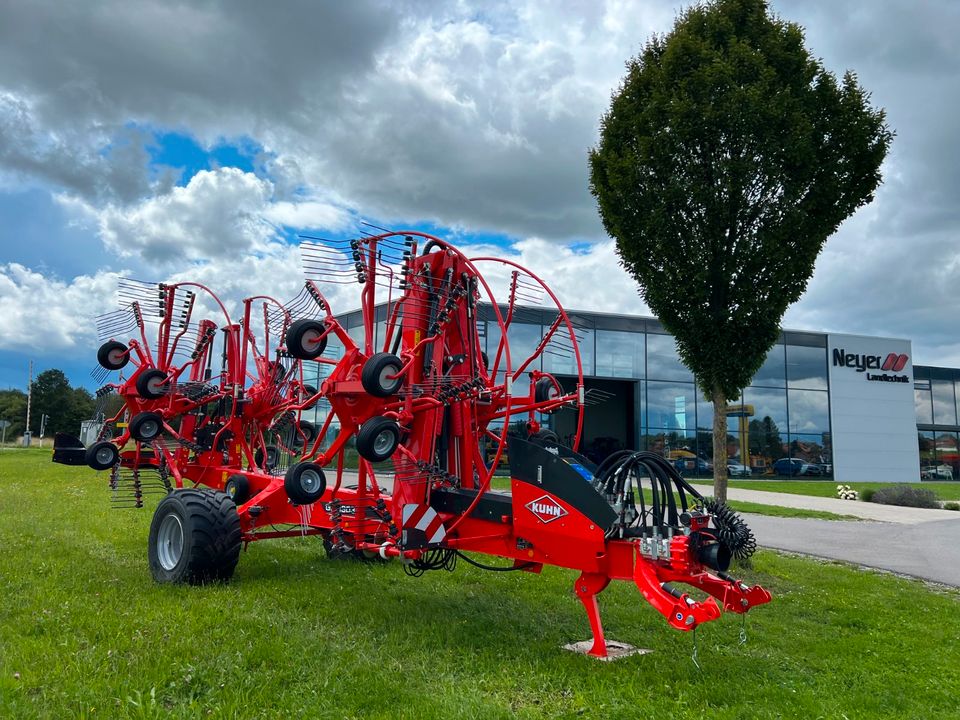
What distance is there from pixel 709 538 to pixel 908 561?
29.9ft

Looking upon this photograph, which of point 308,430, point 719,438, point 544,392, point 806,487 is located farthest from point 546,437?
point 806,487

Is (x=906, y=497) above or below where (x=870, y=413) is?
below

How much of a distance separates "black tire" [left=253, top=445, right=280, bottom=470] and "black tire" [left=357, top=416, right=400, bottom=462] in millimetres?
4552

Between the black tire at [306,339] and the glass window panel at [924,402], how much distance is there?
145 feet

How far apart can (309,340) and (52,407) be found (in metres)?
79.9

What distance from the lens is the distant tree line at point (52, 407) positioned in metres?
73.8

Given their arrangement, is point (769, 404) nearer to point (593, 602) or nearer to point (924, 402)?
point (924, 402)

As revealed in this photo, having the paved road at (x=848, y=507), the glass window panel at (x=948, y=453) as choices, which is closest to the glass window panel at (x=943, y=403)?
the glass window panel at (x=948, y=453)

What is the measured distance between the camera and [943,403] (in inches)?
1730

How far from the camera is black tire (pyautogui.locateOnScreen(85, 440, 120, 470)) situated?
31.6ft

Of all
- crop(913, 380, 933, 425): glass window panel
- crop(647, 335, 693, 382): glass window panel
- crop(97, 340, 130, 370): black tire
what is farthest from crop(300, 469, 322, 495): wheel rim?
crop(913, 380, 933, 425): glass window panel

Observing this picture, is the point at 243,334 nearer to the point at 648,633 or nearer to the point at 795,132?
the point at 648,633

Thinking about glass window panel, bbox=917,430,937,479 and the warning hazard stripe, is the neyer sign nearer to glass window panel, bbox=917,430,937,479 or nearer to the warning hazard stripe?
glass window panel, bbox=917,430,937,479

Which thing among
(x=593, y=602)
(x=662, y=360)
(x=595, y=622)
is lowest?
(x=595, y=622)
